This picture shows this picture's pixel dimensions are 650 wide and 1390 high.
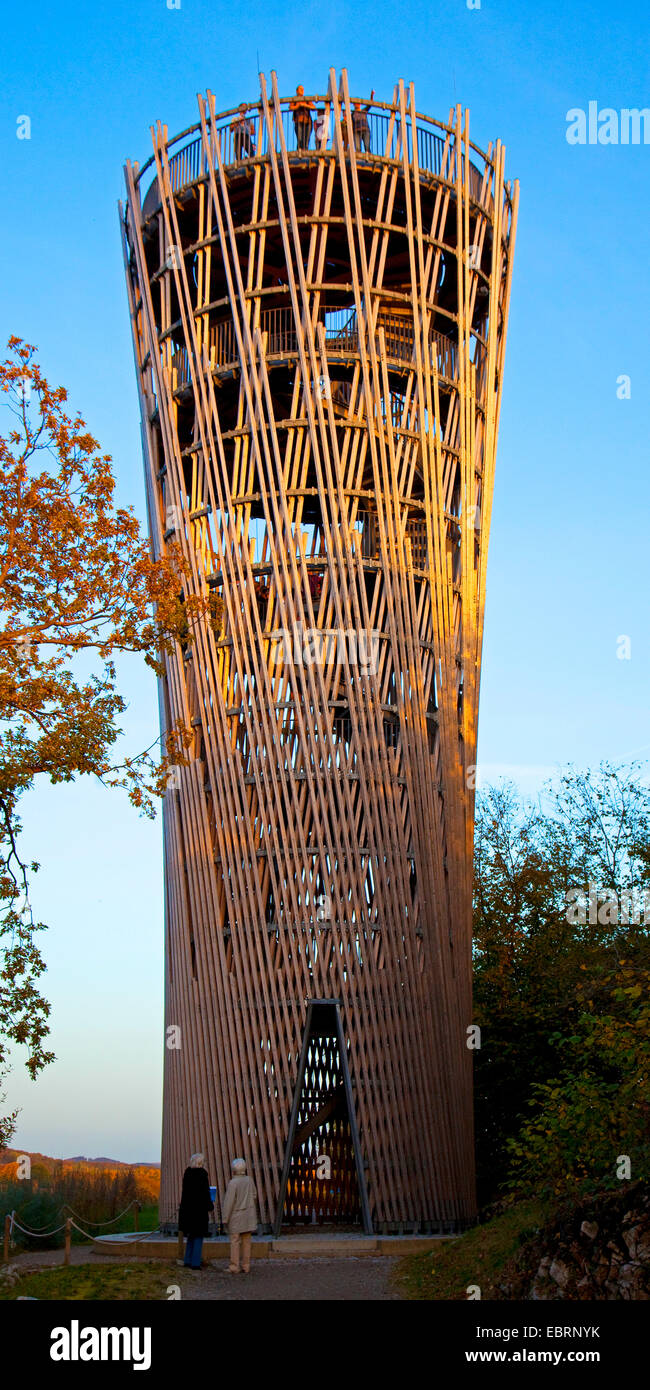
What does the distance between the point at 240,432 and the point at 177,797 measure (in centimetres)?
500

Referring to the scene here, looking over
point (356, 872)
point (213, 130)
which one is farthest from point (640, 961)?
point (213, 130)

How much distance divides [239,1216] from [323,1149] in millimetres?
6521

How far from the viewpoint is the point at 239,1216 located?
10.8m

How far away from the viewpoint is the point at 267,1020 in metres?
15.9

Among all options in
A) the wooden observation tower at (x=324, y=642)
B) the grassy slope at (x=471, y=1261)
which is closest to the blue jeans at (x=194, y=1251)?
the grassy slope at (x=471, y=1261)

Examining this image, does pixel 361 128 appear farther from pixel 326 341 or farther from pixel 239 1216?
pixel 239 1216

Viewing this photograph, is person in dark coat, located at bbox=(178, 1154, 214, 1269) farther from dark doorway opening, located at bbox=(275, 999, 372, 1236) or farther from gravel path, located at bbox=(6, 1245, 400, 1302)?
dark doorway opening, located at bbox=(275, 999, 372, 1236)

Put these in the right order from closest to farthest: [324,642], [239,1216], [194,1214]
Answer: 1. [194,1214]
2. [239,1216]
3. [324,642]

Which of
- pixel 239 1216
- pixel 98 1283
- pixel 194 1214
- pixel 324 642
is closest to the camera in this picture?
pixel 98 1283

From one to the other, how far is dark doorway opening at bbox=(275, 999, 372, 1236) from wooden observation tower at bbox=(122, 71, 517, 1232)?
37mm

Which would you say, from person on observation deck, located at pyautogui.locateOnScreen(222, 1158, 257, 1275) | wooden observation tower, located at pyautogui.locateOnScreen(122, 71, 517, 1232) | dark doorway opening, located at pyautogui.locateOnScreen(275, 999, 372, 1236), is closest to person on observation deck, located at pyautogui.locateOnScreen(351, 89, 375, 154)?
wooden observation tower, located at pyautogui.locateOnScreen(122, 71, 517, 1232)

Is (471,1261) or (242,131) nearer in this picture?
(471,1261)

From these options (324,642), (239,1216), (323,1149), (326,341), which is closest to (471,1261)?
(239,1216)
